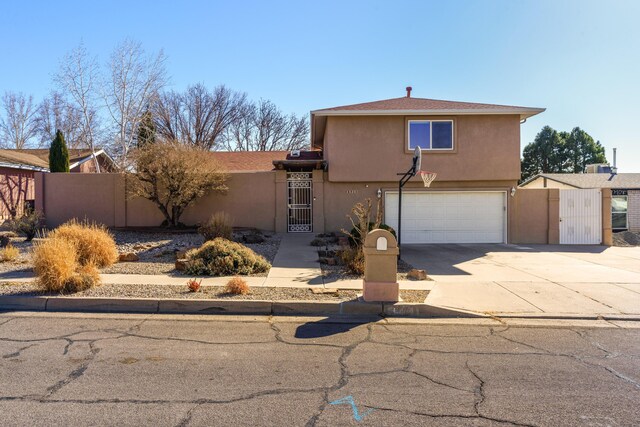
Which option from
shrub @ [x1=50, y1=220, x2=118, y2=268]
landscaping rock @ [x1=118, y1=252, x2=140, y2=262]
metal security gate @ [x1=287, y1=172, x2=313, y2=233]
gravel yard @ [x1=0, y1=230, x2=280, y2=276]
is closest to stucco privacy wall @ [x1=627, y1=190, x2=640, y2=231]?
metal security gate @ [x1=287, y1=172, x2=313, y2=233]

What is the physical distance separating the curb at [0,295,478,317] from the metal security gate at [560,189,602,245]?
498 inches

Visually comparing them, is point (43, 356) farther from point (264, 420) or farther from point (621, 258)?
point (621, 258)

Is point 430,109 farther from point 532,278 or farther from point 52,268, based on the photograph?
point 52,268

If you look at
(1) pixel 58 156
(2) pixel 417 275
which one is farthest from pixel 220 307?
(1) pixel 58 156

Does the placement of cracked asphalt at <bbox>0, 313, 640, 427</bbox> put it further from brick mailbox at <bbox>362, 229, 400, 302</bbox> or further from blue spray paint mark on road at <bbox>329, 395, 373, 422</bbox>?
brick mailbox at <bbox>362, 229, 400, 302</bbox>

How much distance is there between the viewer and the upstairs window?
55.5 feet

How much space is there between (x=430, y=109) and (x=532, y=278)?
826 centimetres

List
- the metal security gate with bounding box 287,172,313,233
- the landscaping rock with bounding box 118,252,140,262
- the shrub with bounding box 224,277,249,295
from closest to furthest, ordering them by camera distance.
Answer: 1. the shrub with bounding box 224,277,249,295
2. the landscaping rock with bounding box 118,252,140,262
3. the metal security gate with bounding box 287,172,313,233

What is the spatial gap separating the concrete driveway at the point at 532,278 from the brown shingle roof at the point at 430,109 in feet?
16.5

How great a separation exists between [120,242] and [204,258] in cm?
636

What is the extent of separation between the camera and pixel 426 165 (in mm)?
16906

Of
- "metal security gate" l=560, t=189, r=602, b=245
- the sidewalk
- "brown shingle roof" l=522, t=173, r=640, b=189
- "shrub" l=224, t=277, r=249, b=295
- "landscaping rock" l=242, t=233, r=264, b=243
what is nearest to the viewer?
the sidewalk

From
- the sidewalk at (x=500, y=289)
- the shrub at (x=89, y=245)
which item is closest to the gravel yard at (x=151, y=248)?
the shrub at (x=89, y=245)

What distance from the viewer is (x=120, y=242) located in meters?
15.0
